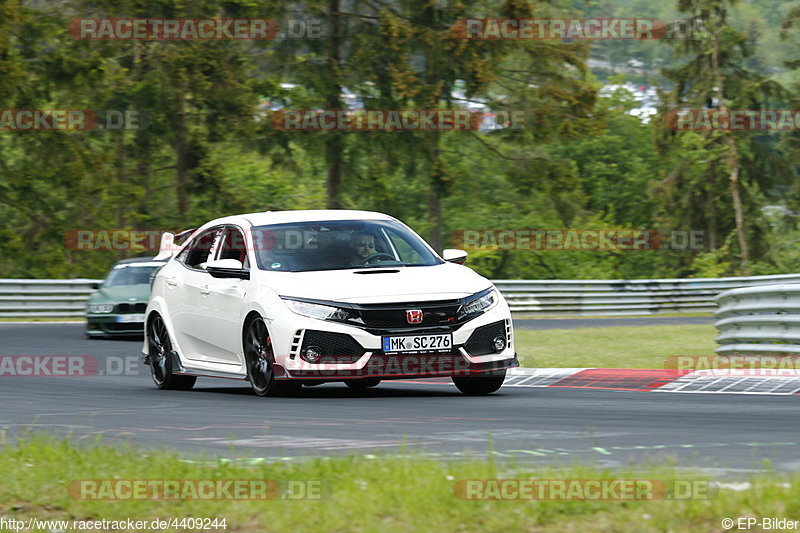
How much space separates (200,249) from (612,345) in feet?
27.7

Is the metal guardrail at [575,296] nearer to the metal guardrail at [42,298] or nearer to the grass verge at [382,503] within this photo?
the metal guardrail at [42,298]

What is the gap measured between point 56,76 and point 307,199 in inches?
719

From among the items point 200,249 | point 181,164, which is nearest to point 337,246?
point 200,249

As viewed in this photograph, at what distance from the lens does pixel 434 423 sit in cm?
941

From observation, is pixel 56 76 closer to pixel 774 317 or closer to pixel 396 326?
pixel 774 317

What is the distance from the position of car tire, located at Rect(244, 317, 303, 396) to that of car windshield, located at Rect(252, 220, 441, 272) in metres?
0.61

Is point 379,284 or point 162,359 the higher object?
point 379,284

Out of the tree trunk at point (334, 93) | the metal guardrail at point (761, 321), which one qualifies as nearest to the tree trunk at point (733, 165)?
the tree trunk at point (334, 93)

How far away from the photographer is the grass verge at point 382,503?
5.60m

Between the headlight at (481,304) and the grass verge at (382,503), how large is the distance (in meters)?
4.35

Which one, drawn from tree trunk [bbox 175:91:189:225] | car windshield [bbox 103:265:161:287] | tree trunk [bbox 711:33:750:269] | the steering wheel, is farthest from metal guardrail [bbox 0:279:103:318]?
tree trunk [bbox 711:33:750:269]

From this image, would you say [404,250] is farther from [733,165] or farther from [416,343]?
[733,165]

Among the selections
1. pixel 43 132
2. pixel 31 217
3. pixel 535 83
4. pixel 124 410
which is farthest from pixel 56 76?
pixel 124 410

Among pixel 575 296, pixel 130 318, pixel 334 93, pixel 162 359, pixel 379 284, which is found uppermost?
pixel 334 93
